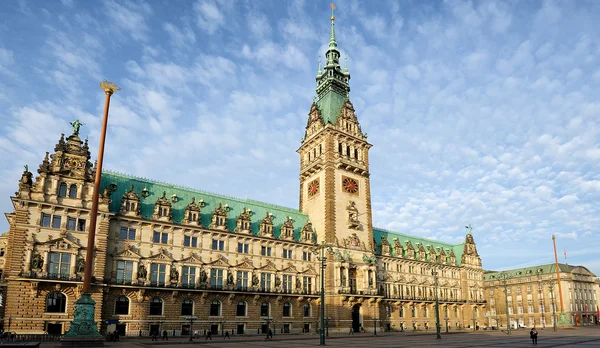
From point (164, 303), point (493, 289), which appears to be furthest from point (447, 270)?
point (164, 303)

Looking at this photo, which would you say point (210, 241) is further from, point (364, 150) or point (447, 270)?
point (447, 270)

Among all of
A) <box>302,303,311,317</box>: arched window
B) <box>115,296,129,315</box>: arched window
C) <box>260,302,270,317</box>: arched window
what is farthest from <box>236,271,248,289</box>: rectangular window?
<box>115,296,129,315</box>: arched window

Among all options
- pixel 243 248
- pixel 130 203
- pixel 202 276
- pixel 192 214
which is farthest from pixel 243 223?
pixel 130 203

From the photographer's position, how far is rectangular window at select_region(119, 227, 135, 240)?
6130 centimetres

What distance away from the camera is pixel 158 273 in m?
62.7

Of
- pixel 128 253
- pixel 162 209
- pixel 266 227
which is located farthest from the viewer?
pixel 266 227

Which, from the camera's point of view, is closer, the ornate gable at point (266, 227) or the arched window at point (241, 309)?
the arched window at point (241, 309)

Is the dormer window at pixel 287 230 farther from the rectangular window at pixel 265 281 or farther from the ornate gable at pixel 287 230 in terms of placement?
the rectangular window at pixel 265 281

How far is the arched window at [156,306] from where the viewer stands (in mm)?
61094

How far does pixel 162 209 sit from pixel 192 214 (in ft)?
15.6

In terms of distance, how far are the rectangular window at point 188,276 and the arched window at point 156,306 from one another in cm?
421

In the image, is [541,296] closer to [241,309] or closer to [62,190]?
[241,309]

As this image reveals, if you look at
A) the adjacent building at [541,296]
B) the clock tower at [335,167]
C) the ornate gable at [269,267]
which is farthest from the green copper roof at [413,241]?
the ornate gable at [269,267]

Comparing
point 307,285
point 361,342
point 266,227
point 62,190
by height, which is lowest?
point 361,342
